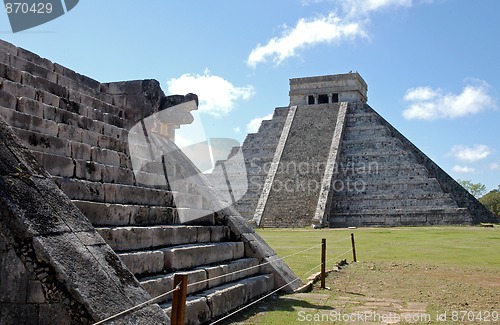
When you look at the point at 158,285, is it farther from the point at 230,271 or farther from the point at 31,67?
the point at 31,67

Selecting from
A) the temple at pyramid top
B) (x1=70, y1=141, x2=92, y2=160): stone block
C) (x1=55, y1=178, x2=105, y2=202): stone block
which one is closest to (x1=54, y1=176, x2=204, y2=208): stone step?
(x1=55, y1=178, x2=105, y2=202): stone block

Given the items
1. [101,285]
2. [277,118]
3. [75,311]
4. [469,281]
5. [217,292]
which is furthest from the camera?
[277,118]

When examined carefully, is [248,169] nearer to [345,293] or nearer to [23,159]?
[345,293]

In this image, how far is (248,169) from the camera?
37.9 meters

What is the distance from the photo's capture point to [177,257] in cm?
559

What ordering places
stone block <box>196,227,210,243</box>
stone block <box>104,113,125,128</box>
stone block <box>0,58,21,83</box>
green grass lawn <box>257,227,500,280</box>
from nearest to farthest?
stone block <box>0,58,21,83</box> < stone block <box>196,227,210,243</box> < stone block <box>104,113,125,128</box> < green grass lawn <box>257,227,500,280</box>

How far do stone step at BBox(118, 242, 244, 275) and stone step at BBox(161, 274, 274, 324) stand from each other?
0.39 meters

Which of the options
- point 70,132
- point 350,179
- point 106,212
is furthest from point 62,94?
point 350,179

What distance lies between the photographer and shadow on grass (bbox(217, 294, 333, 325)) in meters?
5.96

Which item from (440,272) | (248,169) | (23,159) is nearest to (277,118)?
(248,169)

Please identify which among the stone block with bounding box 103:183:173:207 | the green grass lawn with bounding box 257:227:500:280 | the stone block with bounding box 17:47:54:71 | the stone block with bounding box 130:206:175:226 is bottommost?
the green grass lawn with bounding box 257:227:500:280

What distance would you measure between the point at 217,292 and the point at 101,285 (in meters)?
2.26

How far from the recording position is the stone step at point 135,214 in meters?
5.01

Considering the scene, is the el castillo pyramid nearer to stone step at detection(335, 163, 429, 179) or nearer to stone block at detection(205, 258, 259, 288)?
stone step at detection(335, 163, 429, 179)
